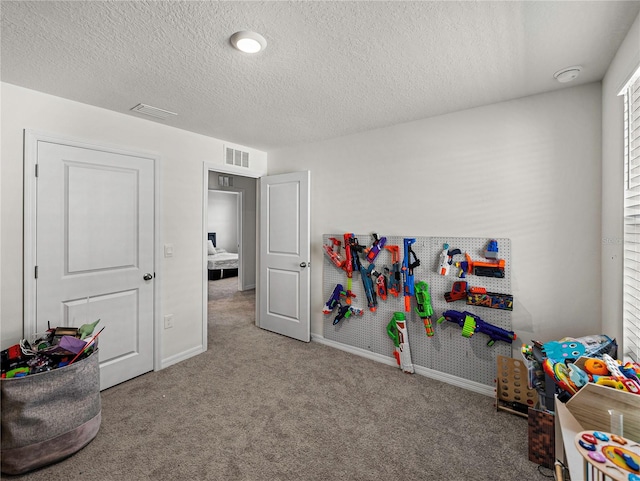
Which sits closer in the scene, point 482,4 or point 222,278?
point 482,4

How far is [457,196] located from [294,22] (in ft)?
6.16

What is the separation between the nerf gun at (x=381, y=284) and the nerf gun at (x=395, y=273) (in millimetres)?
Answer: 58

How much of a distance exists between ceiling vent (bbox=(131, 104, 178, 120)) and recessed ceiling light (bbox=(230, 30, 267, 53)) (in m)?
1.25

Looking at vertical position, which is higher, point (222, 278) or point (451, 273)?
point (451, 273)

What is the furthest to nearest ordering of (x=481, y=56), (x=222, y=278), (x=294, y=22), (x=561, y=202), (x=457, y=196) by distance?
(x=222, y=278) → (x=457, y=196) → (x=561, y=202) → (x=481, y=56) → (x=294, y=22)

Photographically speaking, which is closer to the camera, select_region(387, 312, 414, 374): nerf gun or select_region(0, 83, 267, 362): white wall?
A: select_region(0, 83, 267, 362): white wall

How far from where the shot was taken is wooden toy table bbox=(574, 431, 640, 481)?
796 millimetres

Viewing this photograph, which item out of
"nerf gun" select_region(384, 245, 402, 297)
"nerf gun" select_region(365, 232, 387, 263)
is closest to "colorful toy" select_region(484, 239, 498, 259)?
"nerf gun" select_region(384, 245, 402, 297)

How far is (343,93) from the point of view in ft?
7.32

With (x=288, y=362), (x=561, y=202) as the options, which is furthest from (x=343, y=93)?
(x=288, y=362)

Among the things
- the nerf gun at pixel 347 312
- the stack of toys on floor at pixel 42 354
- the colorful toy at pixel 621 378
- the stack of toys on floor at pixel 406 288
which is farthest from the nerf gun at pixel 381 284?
the stack of toys on floor at pixel 42 354

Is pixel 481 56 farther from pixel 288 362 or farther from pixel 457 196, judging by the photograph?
pixel 288 362

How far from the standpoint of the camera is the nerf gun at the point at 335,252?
3236 millimetres

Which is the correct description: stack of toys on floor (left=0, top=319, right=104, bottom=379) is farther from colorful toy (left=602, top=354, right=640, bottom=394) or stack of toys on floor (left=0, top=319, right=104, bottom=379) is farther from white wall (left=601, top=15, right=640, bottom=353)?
white wall (left=601, top=15, right=640, bottom=353)
